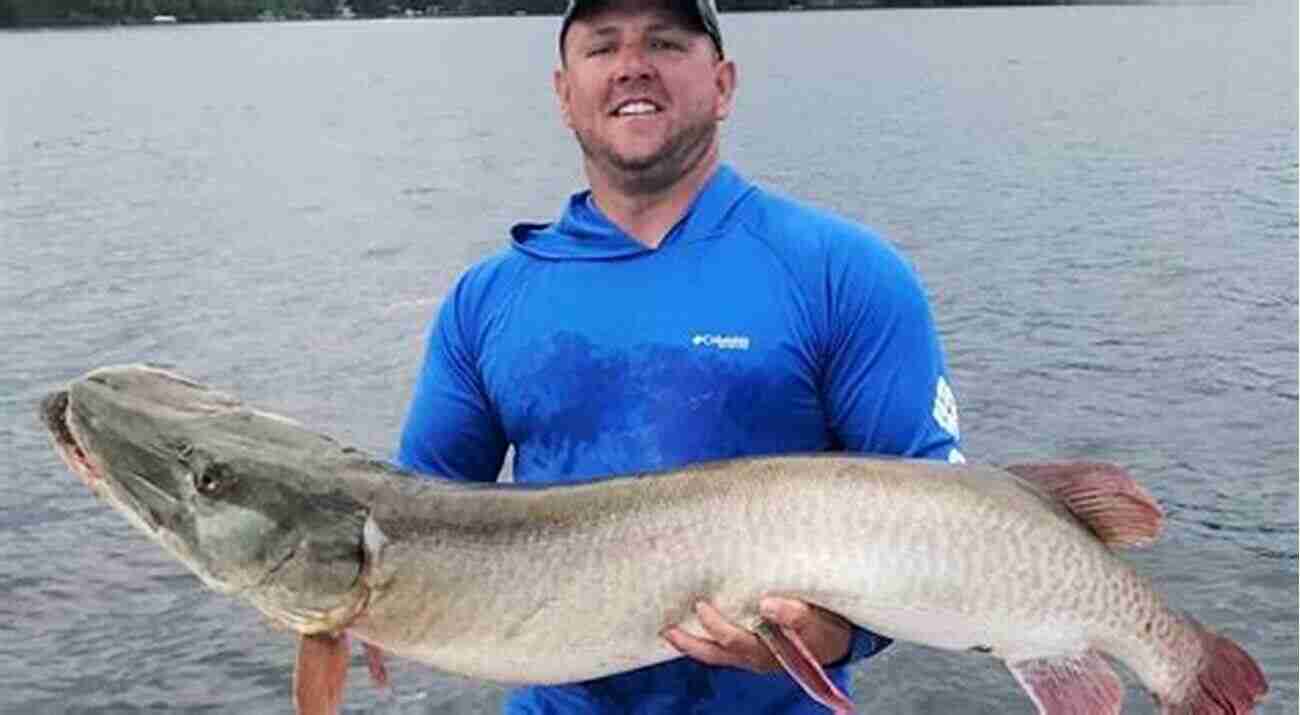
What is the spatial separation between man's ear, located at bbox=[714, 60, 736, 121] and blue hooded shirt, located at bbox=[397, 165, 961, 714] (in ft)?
0.50

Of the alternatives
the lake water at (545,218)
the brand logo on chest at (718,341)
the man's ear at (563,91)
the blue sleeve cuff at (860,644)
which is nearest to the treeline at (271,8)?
the lake water at (545,218)

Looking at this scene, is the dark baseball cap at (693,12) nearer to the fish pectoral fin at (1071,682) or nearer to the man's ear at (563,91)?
the man's ear at (563,91)

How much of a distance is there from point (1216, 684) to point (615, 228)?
1.73m

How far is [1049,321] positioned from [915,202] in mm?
8637

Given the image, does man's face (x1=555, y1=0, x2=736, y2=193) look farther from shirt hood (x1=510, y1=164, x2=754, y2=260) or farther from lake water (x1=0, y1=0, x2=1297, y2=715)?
lake water (x1=0, y1=0, x2=1297, y2=715)

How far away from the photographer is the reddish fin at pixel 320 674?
3488mm

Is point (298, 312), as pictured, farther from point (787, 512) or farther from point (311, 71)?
point (311, 71)

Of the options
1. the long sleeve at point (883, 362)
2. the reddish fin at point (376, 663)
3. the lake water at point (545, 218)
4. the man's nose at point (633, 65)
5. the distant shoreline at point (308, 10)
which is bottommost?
the distant shoreline at point (308, 10)

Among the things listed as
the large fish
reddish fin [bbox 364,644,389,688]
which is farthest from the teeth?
reddish fin [bbox 364,644,389,688]

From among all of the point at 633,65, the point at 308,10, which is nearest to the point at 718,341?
the point at 633,65

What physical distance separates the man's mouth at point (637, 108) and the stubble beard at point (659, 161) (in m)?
0.08

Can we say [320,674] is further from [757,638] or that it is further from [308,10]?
[308,10]

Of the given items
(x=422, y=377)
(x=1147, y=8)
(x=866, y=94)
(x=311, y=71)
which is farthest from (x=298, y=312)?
(x=1147, y=8)

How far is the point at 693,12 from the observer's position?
400cm
